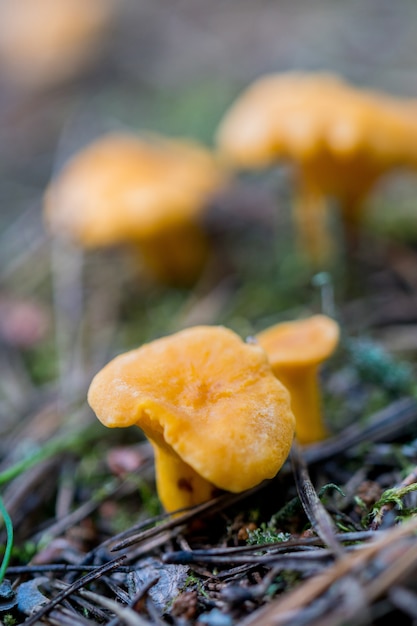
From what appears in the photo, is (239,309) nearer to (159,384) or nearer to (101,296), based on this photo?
(101,296)

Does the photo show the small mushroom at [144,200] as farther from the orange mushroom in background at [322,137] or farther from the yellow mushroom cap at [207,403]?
the yellow mushroom cap at [207,403]

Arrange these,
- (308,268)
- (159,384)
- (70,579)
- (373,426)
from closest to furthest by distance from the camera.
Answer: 1. (159,384)
2. (70,579)
3. (373,426)
4. (308,268)

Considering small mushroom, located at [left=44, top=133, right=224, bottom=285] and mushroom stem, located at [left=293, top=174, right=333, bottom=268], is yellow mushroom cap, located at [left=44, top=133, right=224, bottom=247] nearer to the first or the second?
small mushroom, located at [left=44, top=133, right=224, bottom=285]

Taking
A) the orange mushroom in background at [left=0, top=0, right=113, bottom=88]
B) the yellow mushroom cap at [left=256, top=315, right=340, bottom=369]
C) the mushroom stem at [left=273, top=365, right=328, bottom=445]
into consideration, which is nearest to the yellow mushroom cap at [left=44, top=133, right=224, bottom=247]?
the yellow mushroom cap at [left=256, top=315, right=340, bottom=369]

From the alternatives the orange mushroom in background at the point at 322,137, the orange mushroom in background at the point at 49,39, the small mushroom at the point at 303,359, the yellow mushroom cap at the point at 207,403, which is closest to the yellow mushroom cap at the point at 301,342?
the small mushroom at the point at 303,359

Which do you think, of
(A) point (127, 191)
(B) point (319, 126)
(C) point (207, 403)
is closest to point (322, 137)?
(B) point (319, 126)

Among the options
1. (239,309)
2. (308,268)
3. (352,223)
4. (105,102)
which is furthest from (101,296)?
(105,102)

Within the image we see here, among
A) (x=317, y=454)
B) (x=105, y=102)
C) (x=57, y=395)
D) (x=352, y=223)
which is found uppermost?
(x=105, y=102)
